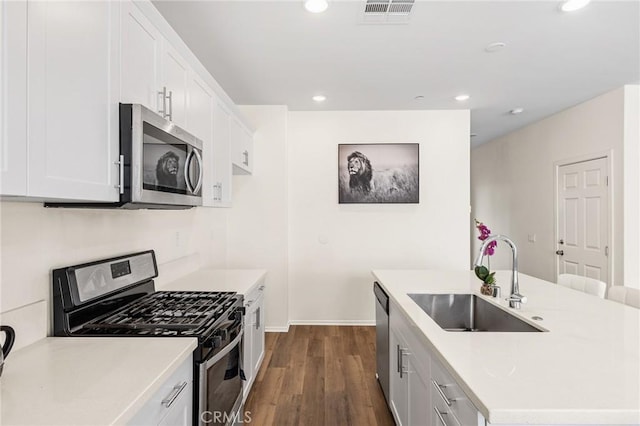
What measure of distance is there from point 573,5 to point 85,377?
3026 mm

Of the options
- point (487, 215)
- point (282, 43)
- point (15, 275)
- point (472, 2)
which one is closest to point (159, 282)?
point (15, 275)

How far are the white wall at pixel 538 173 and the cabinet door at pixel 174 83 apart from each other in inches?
163

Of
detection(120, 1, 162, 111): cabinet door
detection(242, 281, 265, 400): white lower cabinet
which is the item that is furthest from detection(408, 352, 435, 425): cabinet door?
detection(120, 1, 162, 111): cabinet door

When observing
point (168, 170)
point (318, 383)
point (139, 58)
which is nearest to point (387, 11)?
point (139, 58)

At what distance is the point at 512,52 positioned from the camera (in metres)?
2.75

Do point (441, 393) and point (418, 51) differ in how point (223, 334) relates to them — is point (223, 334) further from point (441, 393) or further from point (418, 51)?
point (418, 51)

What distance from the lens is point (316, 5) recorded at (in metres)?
2.11

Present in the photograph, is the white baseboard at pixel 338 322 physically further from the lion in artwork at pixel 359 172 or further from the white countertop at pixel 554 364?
the white countertop at pixel 554 364

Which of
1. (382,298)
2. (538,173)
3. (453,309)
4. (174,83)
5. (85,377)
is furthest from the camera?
(538,173)

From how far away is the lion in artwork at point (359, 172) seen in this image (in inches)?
169

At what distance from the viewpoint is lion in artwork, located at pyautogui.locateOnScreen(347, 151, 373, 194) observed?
4.29 metres

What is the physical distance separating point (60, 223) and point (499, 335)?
1.88 metres

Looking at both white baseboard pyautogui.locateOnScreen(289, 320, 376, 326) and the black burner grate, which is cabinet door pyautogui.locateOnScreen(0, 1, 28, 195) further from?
white baseboard pyautogui.locateOnScreen(289, 320, 376, 326)

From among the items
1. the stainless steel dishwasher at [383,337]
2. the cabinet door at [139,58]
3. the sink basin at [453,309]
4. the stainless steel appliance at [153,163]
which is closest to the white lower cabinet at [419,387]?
the stainless steel dishwasher at [383,337]
